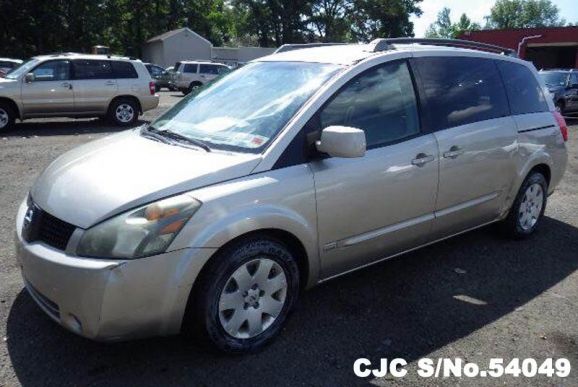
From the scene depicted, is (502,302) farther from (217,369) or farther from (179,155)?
(179,155)

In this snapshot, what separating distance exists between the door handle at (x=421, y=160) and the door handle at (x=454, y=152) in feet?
0.64

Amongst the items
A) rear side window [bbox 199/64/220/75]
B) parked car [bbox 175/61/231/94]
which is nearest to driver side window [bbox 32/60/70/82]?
parked car [bbox 175/61/231/94]

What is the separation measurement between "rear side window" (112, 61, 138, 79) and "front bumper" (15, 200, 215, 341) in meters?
11.2

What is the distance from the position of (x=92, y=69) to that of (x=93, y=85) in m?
0.43

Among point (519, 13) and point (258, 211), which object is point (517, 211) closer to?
point (258, 211)

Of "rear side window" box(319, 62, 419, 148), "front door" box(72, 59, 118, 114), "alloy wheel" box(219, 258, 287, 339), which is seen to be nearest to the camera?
"alloy wheel" box(219, 258, 287, 339)

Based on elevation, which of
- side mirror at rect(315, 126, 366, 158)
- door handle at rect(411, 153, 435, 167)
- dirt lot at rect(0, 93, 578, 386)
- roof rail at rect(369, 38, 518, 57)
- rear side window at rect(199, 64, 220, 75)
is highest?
rear side window at rect(199, 64, 220, 75)

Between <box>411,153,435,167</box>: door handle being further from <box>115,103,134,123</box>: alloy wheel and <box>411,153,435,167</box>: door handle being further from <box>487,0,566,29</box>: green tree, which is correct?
<box>487,0,566,29</box>: green tree

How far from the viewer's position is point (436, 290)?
4.05 m

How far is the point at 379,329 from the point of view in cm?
344

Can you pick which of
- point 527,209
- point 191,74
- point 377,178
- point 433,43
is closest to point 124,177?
point 377,178

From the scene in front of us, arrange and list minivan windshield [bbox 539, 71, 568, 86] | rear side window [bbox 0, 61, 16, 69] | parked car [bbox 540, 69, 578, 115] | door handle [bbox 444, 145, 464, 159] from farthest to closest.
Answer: rear side window [bbox 0, 61, 16, 69] → minivan windshield [bbox 539, 71, 568, 86] → parked car [bbox 540, 69, 578, 115] → door handle [bbox 444, 145, 464, 159]

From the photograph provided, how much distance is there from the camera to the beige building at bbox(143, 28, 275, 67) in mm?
45625

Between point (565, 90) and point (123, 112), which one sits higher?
point (565, 90)
